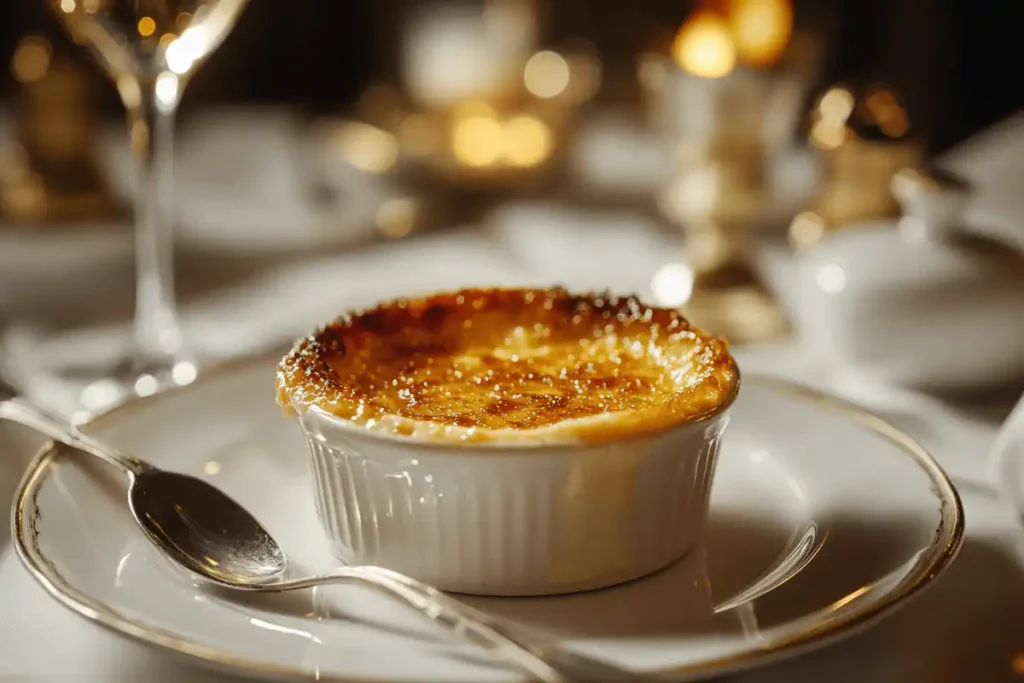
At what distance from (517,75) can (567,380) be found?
121cm

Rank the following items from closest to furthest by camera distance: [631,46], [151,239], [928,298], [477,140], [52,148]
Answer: [928,298], [151,239], [52,148], [477,140], [631,46]

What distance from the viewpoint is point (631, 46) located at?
8.95ft

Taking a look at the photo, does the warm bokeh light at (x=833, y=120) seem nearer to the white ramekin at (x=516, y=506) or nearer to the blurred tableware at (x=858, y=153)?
the blurred tableware at (x=858, y=153)

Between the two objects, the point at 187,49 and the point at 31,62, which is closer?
the point at 187,49

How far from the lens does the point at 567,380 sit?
78 cm

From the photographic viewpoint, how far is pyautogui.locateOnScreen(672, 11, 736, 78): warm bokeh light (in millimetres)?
1242

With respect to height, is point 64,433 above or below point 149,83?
below

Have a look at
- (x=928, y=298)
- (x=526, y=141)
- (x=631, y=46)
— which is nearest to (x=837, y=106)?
(x=928, y=298)

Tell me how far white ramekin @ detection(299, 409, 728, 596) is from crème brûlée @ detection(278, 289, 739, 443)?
1 cm

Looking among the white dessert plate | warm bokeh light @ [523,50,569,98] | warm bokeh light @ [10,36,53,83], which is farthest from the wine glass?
warm bokeh light @ [523,50,569,98]

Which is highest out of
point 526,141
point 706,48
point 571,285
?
point 706,48

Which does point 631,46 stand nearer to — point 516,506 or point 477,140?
point 477,140

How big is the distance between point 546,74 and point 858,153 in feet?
2.83

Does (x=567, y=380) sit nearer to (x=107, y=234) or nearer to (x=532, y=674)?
(x=532, y=674)
